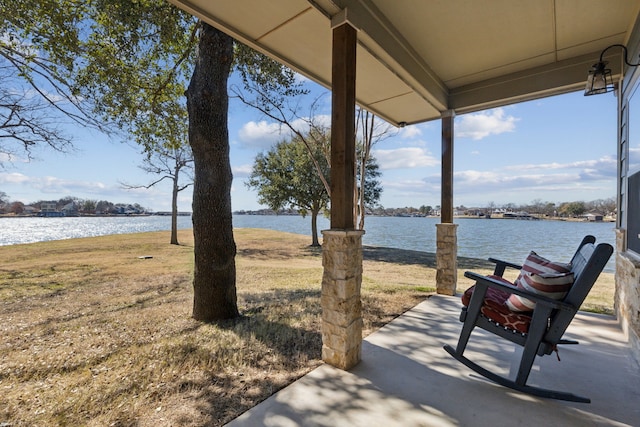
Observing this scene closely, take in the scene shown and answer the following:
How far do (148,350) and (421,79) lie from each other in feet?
12.6

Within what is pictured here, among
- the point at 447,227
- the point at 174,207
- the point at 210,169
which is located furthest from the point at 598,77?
the point at 174,207

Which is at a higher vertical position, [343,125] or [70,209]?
[343,125]

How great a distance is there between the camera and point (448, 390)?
1824 millimetres

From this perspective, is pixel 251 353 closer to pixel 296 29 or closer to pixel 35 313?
pixel 296 29

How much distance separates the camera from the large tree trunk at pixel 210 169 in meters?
3.10

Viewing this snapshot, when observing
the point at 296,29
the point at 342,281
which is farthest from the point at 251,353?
the point at 296,29

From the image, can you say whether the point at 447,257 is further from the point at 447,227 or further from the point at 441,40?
the point at 441,40

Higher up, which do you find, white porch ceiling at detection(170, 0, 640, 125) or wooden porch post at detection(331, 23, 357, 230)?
white porch ceiling at detection(170, 0, 640, 125)

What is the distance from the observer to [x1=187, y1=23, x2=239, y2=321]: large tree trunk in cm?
310

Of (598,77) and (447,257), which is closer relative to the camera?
(598,77)

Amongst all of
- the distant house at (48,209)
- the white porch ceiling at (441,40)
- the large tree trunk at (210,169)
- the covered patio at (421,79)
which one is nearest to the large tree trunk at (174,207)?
the distant house at (48,209)

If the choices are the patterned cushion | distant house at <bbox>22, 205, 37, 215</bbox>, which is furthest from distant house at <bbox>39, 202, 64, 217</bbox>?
the patterned cushion

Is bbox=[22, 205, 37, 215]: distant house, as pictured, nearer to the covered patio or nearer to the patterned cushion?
the covered patio

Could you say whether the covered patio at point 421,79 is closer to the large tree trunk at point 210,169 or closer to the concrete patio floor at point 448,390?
the concrete patio floor at point 448,390
